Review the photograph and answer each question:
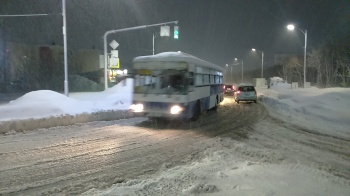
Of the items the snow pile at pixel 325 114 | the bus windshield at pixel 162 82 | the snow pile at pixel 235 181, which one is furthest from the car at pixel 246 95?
the snow pile at pixel 235 181

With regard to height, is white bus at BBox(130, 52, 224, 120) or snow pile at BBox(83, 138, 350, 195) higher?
white bus at BBox(130, 52, 224, 120)

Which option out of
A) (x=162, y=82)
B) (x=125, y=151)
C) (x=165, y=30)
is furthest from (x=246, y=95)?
(x=125, y=151)

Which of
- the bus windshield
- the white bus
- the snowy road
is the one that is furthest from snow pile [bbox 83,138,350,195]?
the bus windshield

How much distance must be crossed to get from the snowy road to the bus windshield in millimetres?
1661

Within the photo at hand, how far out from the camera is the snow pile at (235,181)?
622 cm

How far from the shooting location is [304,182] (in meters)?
6.79

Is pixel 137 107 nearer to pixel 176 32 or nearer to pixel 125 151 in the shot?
pixel 125 151

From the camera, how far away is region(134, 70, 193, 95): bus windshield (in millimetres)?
15430

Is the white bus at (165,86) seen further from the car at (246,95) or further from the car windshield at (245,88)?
the car windshield at (245,88)

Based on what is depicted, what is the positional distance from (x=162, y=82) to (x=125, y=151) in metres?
5.87

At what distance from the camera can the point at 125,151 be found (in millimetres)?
10352

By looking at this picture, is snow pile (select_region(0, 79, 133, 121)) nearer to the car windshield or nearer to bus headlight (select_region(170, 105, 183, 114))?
bus headlight (select_region(170, 105, 183, 114))

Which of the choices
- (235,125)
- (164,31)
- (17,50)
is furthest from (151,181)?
(17,50)

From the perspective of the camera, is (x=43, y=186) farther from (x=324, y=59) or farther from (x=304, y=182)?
(x=324, y=59)
